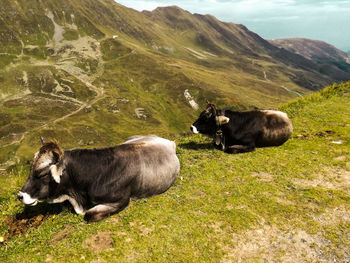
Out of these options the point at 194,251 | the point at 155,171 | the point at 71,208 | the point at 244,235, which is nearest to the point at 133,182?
the point at 155,171

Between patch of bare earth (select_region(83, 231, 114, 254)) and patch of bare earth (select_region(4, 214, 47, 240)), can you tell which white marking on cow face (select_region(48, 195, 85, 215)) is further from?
patch of bare earth (select_region(83, 231, 114, 254))

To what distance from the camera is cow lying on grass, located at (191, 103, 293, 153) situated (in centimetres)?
1417

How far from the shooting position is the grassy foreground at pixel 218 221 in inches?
281

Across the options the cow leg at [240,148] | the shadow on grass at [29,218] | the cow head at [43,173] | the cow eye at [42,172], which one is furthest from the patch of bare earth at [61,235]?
the cow leg at [240,148]

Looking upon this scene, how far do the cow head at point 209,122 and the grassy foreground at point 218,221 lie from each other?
2524mm

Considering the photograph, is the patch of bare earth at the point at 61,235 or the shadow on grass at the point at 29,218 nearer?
the patch of bare earth at the point at 61,235

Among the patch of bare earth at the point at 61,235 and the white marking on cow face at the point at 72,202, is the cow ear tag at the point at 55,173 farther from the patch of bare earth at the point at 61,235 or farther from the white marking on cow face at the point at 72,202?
the patch of bare earth at the point at 61,235

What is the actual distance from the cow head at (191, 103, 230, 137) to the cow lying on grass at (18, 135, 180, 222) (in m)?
4.84

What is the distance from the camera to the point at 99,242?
764 centimetres

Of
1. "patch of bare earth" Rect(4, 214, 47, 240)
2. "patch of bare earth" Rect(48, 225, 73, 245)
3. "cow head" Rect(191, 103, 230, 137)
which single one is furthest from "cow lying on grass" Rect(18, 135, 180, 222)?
"cow head" Rect(191, 103, 230, 137)

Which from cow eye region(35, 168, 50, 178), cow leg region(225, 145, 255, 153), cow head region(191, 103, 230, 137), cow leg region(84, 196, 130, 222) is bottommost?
cow leg region(84, 196, 130, 222)

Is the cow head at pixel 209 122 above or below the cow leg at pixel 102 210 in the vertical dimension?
above

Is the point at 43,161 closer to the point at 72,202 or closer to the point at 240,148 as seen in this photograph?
the point at 72,202

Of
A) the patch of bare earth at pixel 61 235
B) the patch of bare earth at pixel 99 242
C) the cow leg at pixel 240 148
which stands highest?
the cow leg at pixel 240 148
